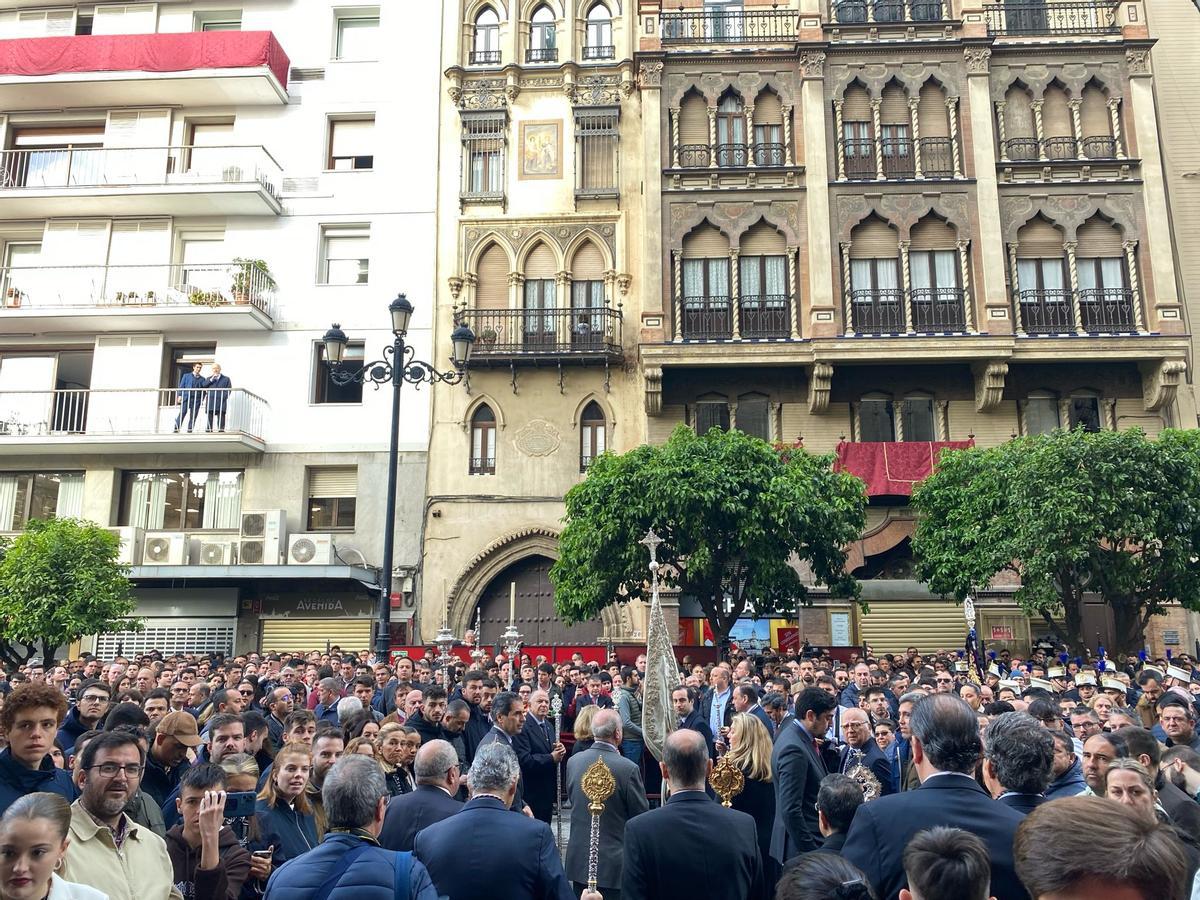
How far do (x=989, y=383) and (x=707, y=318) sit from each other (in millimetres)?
7194

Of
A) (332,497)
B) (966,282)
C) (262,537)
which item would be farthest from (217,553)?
(966,282)

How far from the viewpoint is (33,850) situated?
127 inches

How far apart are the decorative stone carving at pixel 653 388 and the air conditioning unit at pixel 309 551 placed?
349 inches

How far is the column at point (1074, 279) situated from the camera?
2481 cm

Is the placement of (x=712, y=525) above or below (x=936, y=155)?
below

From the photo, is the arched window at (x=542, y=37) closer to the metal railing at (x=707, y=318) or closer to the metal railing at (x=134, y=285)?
the metal railing at (x=707, y=318)

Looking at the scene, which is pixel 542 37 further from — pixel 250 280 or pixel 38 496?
pixel 38 496

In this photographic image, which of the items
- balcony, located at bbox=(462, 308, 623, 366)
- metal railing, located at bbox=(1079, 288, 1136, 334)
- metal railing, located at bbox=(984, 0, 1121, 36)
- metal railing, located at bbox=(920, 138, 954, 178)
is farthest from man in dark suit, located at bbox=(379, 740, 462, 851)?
metal railing, located at bbox=(984, 0, 1121, 36)

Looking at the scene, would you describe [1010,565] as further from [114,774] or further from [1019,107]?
[114,774]

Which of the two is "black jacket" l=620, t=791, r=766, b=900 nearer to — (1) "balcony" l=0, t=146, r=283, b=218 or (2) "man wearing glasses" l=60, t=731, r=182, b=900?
(2) "man wearing glasses" l=60, t=731, r=182, b=900

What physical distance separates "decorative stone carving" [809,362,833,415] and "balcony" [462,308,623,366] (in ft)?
16.6

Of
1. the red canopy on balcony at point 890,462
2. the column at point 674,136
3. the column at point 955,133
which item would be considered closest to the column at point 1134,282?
the column at point 955,133

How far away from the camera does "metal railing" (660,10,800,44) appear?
2658 cm

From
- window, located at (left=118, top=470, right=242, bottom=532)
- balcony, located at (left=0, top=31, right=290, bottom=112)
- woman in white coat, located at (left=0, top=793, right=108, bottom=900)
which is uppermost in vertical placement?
balcony, located at (left=0, top=31, right=290, bottom=112)
